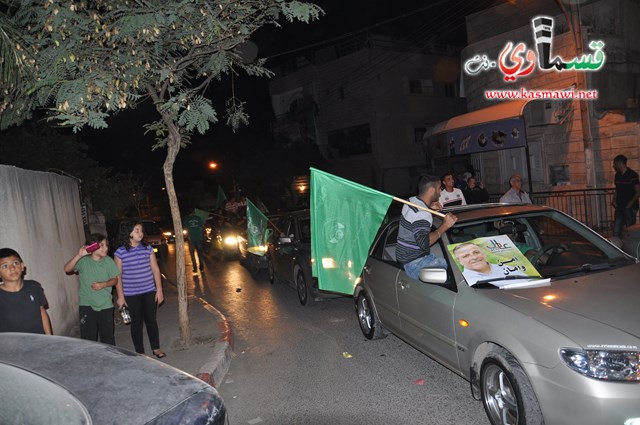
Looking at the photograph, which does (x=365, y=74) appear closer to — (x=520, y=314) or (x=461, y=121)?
(x=461, y=121)

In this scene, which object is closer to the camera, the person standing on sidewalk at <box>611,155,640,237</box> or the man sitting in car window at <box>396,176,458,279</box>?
the man sitting in car window at <box>396,176,458,279</box>

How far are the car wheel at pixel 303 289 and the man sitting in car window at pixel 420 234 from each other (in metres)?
3.71

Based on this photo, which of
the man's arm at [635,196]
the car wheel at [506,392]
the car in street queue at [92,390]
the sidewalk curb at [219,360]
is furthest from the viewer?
the man's arm at [635,196]

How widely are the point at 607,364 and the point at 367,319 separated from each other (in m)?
3.71

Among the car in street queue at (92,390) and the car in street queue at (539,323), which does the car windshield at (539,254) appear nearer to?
the car in street queue at (539,323)

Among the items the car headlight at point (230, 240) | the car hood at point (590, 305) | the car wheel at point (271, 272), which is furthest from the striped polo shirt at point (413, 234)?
the car headlight at point (230, 240)

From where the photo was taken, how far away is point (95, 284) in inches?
222

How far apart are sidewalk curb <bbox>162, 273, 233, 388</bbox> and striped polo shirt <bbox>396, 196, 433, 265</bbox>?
250 centimetres

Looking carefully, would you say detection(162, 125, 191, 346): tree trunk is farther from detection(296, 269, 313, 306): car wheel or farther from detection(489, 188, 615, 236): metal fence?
detection(489, 188, 615, 236): metal fence

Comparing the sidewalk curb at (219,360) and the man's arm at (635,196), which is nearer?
the sidewalk curb at (219,360)

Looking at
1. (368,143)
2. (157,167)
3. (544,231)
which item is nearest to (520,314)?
(544,231)

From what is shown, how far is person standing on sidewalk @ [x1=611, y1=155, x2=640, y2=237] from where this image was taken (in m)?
9.66

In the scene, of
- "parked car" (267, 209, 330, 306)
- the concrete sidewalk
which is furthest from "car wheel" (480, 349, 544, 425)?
"parked car" (267, 209, 330, 306)

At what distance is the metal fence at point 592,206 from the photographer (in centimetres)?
1327
